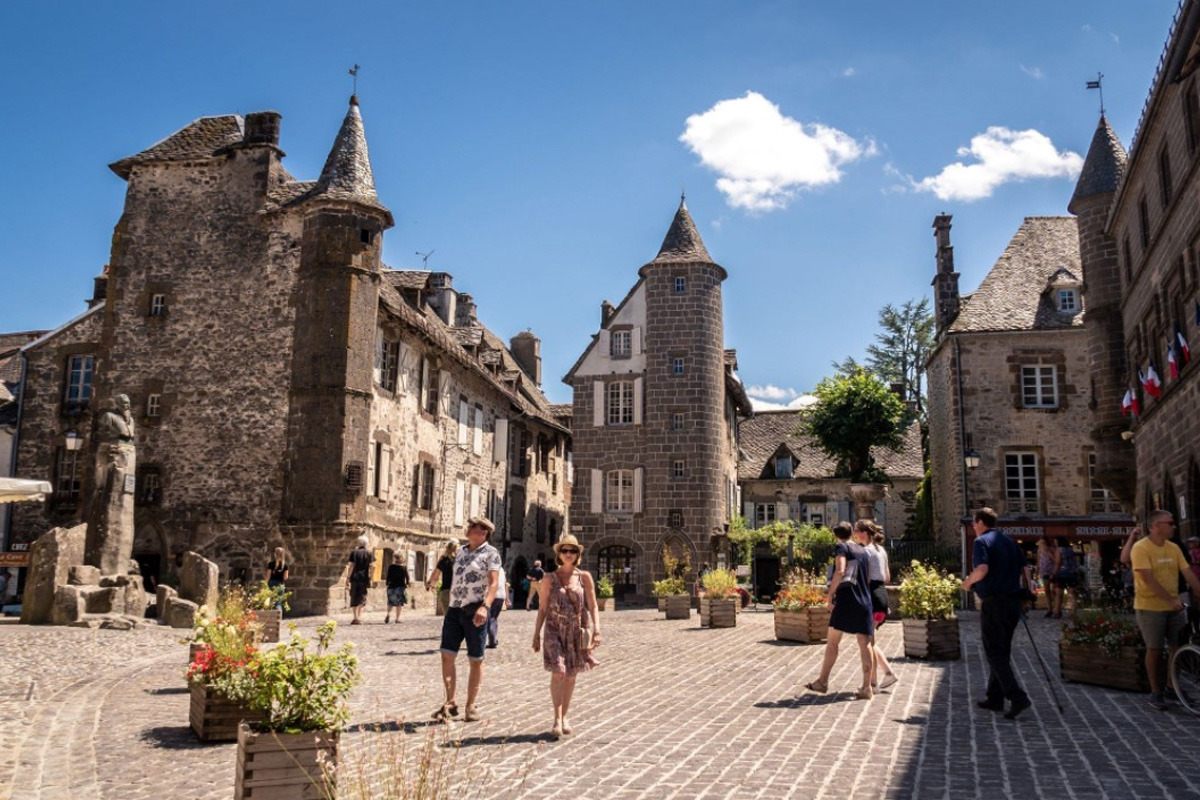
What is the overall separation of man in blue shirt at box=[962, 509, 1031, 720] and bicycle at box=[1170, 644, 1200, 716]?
129 cm

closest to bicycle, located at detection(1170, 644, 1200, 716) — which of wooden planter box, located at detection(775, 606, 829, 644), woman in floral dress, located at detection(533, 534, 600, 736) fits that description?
woman in floral dress, located at detection(533, 534, 600, 736)

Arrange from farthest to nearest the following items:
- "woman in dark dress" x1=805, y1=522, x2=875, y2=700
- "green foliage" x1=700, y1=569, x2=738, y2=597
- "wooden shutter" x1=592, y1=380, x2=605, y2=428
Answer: "wooden shutter" x1=592, y1=380, x2=605, y2=428 < "green foliage" x1=700, y1=569, x2=738, y2=597 < "woman in dark dress" x1=805, y1=522, x2=875, y2=700

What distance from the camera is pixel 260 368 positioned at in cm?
2492

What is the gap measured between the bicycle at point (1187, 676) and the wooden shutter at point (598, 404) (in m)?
26.7

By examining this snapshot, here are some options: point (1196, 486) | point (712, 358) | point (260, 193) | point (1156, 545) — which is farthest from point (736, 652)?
point (712, 358)

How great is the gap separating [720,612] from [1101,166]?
560 inches

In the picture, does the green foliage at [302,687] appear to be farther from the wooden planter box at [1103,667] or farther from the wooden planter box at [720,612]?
the wooden planter box at [720,612]

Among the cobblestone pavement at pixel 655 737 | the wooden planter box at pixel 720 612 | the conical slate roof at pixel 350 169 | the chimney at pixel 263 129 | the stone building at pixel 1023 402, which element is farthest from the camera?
the stone building at pixel 1023 402

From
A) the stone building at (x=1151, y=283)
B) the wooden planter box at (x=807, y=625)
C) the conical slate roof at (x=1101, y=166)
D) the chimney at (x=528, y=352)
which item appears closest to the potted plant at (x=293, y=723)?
the wooden planter box at (x=807, y=625)

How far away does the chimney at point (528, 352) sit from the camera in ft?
151

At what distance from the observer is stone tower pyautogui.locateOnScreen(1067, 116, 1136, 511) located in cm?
2253

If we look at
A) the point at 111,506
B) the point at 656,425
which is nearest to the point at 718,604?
the point at 111,506

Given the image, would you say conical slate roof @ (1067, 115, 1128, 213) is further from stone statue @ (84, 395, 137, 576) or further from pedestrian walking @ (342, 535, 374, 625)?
stone statue @ (84, 395, 137, 576)

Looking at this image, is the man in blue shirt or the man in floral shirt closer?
the man in floral shirt
